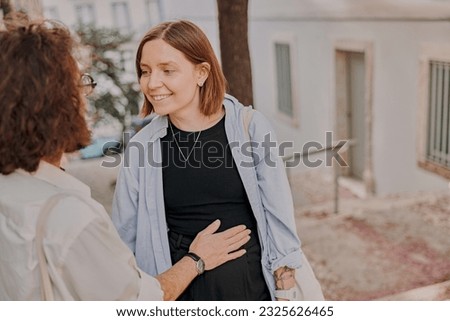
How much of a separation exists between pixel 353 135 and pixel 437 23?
7.36ft

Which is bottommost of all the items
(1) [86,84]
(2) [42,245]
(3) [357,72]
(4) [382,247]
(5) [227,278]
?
(4) [382,247]

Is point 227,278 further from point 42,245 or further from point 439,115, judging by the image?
point 439,115

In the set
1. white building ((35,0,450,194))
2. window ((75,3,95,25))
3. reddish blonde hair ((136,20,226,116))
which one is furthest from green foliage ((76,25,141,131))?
reddish blonde hair ((136,20,226,116))

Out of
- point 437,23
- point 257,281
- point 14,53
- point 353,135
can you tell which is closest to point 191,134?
point 257,281

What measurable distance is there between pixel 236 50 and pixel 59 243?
1.61m

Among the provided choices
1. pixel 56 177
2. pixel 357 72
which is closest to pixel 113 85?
pixel 357 72

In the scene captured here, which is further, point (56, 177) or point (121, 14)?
point (121, 14)

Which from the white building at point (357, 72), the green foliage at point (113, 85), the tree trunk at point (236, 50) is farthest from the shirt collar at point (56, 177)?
the green foliage at point (113, 85)

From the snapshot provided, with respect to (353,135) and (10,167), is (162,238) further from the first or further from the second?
(353,135)

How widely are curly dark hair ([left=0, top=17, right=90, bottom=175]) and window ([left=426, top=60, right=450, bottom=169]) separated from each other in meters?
4.47

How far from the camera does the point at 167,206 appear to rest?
1409 mm

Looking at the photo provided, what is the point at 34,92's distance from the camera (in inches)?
37.2

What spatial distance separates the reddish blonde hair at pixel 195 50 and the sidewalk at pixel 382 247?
4.98ft

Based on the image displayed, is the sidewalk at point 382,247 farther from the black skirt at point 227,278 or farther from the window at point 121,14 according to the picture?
the window at point 121,14
